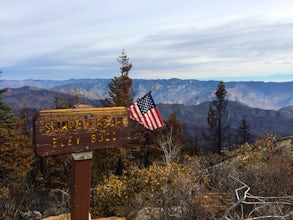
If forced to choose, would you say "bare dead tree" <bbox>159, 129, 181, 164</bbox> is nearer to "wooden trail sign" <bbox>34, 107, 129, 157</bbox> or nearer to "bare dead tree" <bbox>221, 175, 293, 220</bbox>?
"bare dead tree" <bbox>221, 175, 293, 220</bbox>

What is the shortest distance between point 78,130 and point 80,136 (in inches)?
3.5

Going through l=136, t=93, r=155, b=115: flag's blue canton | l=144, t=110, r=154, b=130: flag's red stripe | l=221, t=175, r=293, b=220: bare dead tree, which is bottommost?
l=221, t=175, r=293, b=220: bare dead tree

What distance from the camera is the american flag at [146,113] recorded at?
782 centimetres

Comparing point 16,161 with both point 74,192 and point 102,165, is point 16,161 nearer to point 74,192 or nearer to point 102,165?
point 102,165

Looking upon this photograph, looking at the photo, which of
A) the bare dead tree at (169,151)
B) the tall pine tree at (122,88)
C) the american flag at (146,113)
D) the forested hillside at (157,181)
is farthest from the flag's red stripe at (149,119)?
the tall pine tree at (122,88)

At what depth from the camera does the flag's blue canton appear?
7.90 meters

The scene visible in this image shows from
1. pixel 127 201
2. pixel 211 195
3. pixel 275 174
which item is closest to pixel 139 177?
pixel 127 201

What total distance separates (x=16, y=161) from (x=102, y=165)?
21.2ft

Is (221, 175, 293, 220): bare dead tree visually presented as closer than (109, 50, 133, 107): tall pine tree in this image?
Yes

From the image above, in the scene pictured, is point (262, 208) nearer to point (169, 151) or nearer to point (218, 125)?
point (169, 151)

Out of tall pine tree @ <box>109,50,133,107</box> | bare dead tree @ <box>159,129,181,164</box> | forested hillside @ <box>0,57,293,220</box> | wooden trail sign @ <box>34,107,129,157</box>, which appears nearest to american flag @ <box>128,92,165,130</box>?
forested hillside @ <box>0,57,293,220</box>

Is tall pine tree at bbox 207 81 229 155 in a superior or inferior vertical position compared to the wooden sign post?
inferior

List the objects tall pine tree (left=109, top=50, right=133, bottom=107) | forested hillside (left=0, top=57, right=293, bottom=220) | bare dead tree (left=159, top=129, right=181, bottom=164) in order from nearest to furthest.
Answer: forested hillside (left=0, top=57, right=293, bottom=220)
bare dead tree (left=159, top=129, right=181, bottom=164)
tall pine tree (left=109, top=50, right=133, bottom=107)

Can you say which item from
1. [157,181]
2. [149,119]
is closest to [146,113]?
[149,119]
